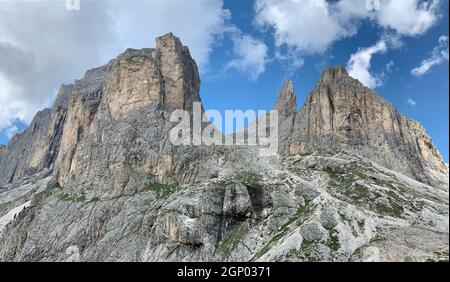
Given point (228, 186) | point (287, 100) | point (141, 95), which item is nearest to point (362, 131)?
point (287, 100)

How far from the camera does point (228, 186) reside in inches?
4806

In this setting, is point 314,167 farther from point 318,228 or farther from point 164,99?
point 164,99

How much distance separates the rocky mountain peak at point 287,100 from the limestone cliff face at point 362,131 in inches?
605

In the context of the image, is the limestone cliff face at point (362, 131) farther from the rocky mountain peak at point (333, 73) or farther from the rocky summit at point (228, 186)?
the rocky mountain peak at point (333, 73)

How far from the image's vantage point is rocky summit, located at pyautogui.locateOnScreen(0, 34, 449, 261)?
9788cm

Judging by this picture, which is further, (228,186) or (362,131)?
(362,131)

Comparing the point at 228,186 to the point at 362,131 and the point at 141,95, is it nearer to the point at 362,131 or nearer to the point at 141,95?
the point at 362,131

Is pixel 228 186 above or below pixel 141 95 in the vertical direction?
below

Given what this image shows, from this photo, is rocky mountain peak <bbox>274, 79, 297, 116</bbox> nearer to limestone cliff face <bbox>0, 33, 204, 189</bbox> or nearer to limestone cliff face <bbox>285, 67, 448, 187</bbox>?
limestone cliff face <bbox>285, 67, 448, 187</bbox>

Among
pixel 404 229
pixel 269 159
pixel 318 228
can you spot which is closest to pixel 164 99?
pixel 269 159

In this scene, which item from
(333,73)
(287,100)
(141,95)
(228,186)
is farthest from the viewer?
(287,100)

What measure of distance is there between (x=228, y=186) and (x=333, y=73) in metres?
76.9

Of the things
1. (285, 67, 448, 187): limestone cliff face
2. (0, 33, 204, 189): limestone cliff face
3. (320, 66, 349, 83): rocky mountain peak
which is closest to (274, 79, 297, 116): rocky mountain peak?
(285, 67, 448, 187): limestone cliff face

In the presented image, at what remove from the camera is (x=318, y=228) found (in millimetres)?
97312
